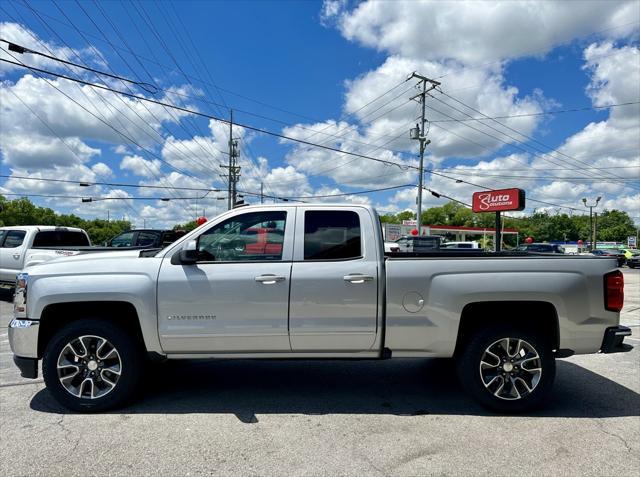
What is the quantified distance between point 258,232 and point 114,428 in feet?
6.72

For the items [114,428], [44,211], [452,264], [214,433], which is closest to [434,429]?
[452,264]

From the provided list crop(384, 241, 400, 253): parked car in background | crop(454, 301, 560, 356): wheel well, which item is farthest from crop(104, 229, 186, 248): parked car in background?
crop(454, 301, 560, 356): wheel well

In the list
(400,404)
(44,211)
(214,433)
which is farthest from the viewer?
(44,211)

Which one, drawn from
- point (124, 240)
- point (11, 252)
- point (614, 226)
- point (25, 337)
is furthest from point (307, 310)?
point (614, 226)

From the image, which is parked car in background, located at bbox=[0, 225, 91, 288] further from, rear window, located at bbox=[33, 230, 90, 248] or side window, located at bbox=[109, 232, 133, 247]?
side window, located at bbox=[109, 232, 133, 247]

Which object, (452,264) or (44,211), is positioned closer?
(452,264)

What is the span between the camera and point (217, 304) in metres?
4.03

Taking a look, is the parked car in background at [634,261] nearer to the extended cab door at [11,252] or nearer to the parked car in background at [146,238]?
the parked car in background at [146,238]

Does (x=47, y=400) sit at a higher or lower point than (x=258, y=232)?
lower

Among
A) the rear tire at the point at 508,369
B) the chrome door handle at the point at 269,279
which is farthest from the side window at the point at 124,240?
the rear tire at the point at 508,369

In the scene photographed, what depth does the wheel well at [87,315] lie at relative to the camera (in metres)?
4.15

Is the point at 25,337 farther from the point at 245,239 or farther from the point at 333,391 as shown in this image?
the point at 333,391

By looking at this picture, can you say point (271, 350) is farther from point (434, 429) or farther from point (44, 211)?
point (44, 211)

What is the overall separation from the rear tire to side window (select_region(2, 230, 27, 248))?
36.3 ft
